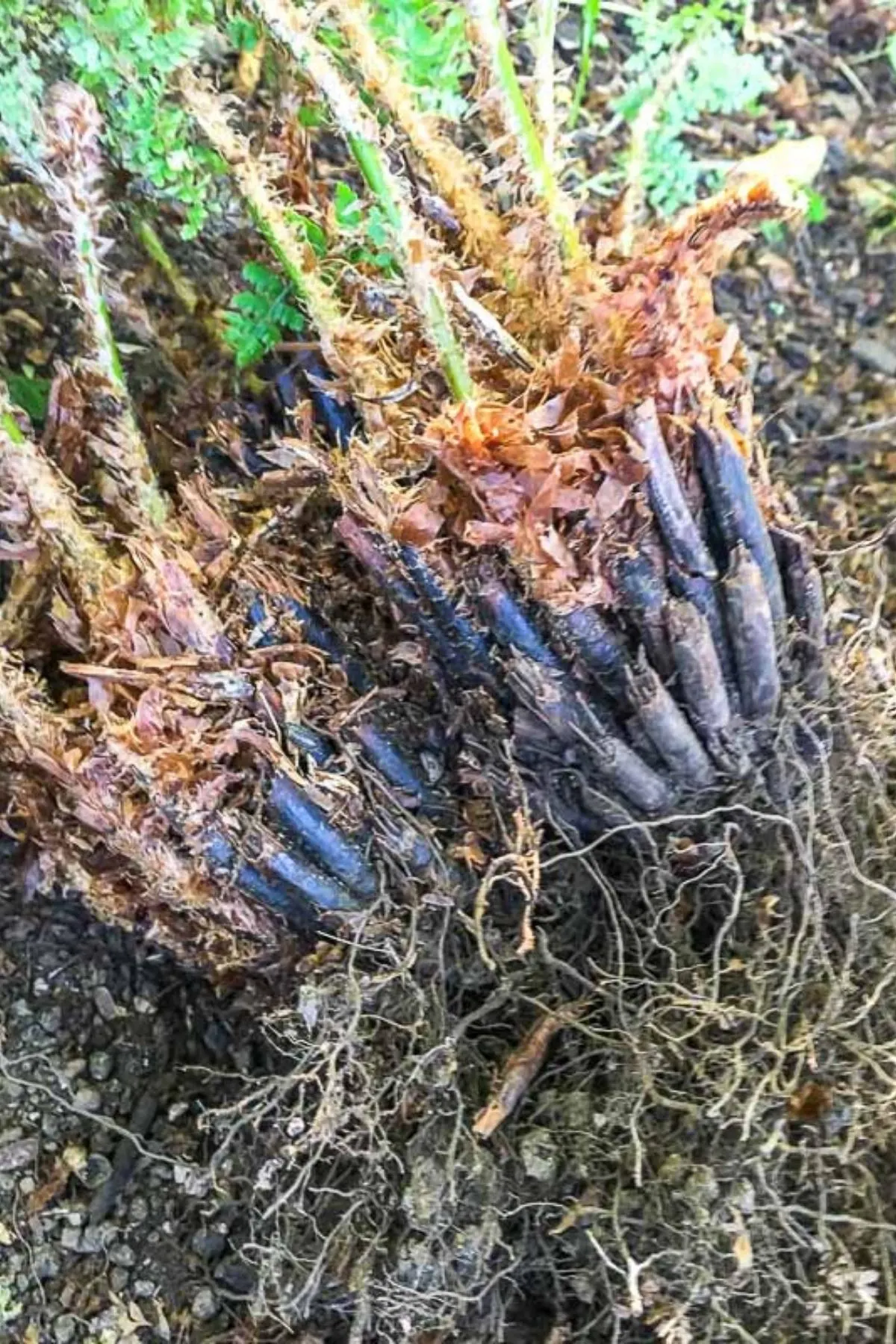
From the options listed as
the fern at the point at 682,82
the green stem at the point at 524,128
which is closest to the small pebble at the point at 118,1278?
the green stem at the point at 524,128

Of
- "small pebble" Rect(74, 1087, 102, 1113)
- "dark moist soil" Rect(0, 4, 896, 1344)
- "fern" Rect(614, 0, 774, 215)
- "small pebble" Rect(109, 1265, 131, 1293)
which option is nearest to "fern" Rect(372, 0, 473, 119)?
"fern" Rect(614, 0, 774, 215)

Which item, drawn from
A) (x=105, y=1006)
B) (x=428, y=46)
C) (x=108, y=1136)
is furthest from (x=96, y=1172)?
(x=428, y=46)

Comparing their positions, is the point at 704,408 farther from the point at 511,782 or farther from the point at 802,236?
the point at 802,236

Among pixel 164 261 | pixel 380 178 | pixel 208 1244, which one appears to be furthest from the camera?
pixel 164 261

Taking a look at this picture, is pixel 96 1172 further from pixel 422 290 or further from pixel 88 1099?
pixel 422 290

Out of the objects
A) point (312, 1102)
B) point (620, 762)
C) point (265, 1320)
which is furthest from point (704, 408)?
point (265, 1320)

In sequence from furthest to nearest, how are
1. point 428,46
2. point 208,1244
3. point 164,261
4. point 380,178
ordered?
point 164,261, point 208,1244, point 428,46, point 380,178

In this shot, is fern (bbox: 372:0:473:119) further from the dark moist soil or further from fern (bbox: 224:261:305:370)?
the dark moist soil

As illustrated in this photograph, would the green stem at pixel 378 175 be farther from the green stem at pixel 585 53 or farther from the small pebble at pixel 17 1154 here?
the small pebble at pixel 17 1154
